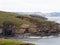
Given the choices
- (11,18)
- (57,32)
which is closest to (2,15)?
(11,18)

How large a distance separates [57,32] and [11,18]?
1725 cm

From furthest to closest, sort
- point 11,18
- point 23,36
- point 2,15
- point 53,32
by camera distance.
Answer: point 2,15, point 11,18, point 53,32, point 23,36

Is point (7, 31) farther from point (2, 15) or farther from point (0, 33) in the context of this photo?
point (2, 15)

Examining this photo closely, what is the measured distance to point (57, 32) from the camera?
333 feet

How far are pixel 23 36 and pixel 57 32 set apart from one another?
12033mm

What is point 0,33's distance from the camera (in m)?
97.0

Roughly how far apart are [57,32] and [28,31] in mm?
8925

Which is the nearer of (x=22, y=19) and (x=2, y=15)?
(x=22, y=19)

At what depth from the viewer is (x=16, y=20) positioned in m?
107

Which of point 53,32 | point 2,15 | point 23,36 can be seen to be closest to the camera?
point 23,36

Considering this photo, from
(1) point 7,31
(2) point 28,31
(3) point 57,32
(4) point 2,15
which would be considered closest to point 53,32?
(3) point 57,32

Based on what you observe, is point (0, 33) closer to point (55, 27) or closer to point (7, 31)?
point (7, 31)

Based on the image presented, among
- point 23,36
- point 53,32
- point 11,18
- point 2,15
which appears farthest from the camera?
point 2,15

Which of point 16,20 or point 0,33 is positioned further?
point 16,20
